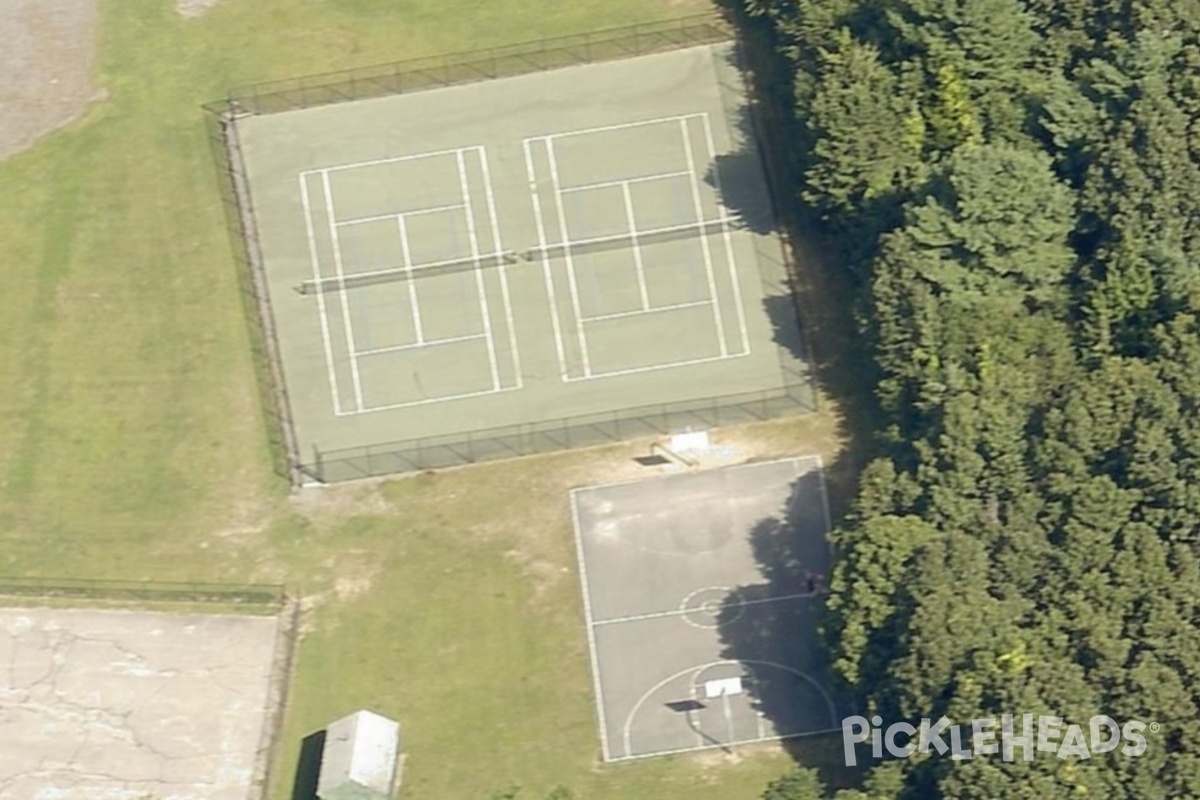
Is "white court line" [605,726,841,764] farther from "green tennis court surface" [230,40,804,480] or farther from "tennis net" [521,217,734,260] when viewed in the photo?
"tennis net" [521,217,734,260]

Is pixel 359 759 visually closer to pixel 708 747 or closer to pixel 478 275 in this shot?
pixel 708 747

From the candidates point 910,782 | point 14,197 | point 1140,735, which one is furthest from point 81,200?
point 1140,735

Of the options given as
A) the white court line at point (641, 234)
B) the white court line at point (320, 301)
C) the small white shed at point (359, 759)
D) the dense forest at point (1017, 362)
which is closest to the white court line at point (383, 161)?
the white court line at point (320, 301)

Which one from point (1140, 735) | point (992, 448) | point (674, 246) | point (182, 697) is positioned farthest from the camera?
point (674, 246)

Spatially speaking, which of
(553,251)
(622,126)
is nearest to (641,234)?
(553,251)

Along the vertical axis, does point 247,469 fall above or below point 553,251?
below

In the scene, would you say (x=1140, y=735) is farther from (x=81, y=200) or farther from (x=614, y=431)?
(x=81, y=200)

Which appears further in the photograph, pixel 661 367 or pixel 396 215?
pixel 396 215
